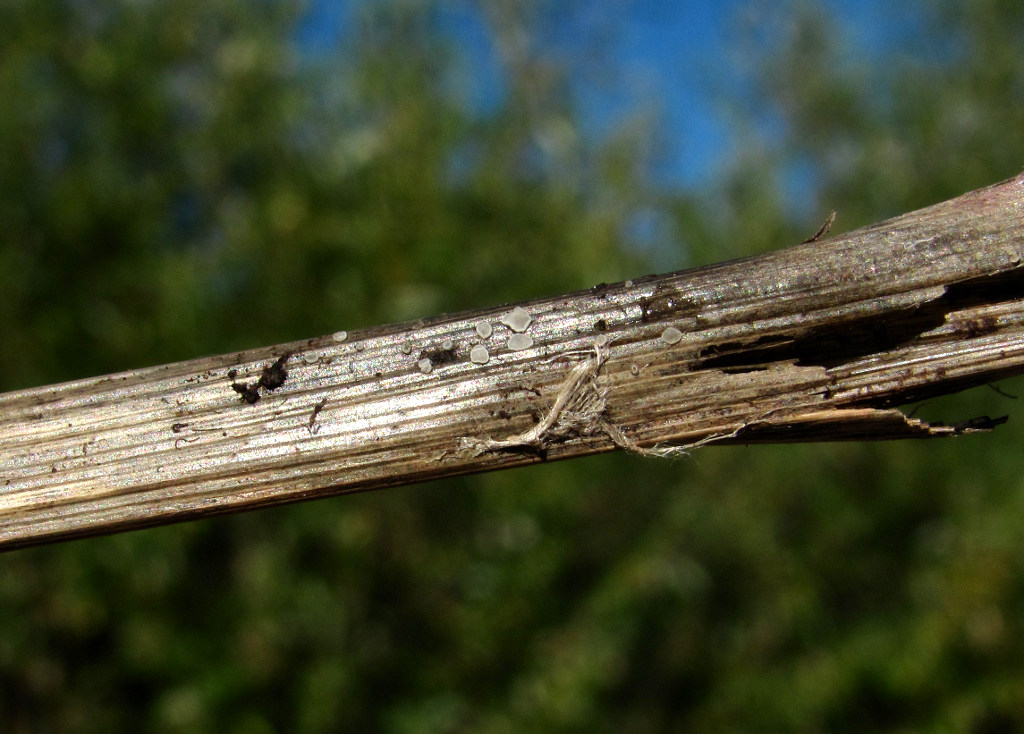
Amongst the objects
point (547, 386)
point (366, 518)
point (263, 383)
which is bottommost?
point (547, 386)

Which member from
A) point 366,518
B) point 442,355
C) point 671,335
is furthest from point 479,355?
point 366,518

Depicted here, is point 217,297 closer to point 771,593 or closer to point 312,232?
point 312,232

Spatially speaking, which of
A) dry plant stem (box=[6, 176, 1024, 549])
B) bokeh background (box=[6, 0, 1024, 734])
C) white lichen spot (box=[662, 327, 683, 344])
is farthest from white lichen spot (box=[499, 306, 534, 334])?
bokeh background (box=[6, 0, 1024, 734])

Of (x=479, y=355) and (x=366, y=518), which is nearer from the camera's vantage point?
(x=479, y=355)

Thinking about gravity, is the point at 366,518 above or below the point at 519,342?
above

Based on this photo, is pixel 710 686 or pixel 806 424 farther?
pixel 710 686

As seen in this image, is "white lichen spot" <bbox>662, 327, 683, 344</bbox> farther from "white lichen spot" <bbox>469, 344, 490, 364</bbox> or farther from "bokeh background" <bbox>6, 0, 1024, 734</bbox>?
"bokeh background" <bbox>6, 0, 1024, 734</bbox>

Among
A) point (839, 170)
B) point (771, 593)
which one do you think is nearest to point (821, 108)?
point (839, 170)

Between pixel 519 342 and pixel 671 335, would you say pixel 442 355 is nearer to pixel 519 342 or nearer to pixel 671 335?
pixel 519 342
